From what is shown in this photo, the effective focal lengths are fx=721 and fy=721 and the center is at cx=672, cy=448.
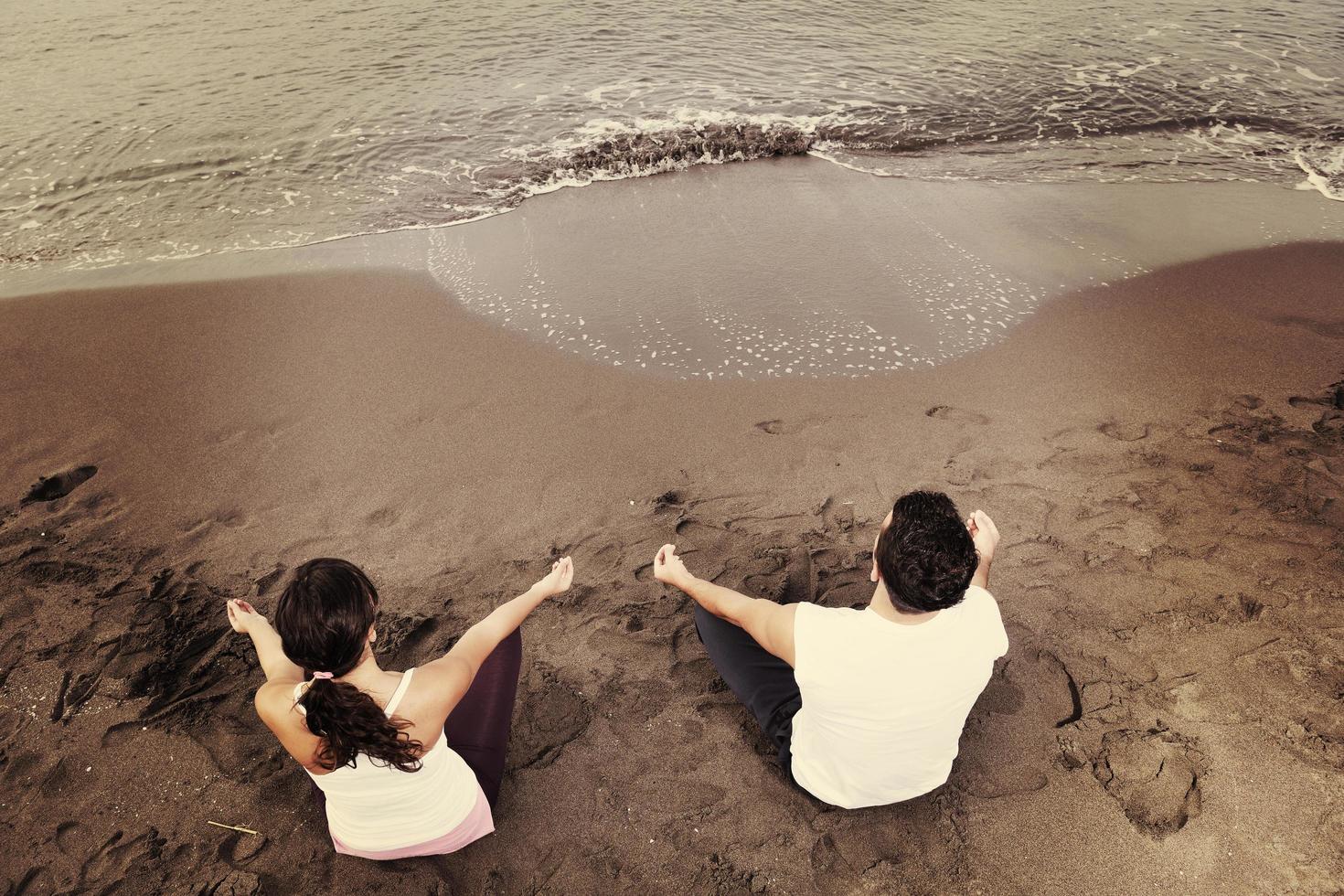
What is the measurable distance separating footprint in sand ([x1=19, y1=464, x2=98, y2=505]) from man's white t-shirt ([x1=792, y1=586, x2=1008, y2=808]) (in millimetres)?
4330

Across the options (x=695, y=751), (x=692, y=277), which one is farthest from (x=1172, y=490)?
(x=692, y=277)

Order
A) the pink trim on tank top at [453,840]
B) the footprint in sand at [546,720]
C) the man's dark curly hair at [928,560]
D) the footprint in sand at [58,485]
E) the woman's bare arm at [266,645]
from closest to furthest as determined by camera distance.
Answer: the man's dark curly hair at [928,560]
the woman's bare arm at [266,645]
the pink trim on tank top at [453,840]
the footprint in sand at [546,720]
the footprint in sand at [58,485]

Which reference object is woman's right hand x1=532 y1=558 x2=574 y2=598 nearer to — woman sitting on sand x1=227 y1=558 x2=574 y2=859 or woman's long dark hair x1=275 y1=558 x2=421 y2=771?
woman sitting on sand x1=227 y1=558 x2=574 y2=859

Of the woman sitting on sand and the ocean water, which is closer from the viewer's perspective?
the woman sitting on sand

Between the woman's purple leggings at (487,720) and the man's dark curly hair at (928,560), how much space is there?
1404mm

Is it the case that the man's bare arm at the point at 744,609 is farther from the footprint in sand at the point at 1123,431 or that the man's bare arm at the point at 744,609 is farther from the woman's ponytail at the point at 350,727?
the footprint in sand at the point at 1123,431

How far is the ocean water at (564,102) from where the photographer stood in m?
7.70

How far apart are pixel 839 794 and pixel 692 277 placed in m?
4.37

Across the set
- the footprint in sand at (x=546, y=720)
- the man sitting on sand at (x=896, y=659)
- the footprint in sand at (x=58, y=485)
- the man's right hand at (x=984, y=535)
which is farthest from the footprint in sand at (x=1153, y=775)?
the footprint in sand at (x=58, y=485)

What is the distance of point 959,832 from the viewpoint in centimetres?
257

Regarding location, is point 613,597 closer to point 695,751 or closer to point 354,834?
point 695,751

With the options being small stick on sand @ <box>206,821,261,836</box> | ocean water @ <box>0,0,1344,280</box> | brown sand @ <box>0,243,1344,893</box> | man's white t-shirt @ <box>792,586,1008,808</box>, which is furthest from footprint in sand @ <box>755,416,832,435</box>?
ocean water @ <box>0,0,1344,280</box>

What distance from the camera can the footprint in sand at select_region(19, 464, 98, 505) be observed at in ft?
13.5

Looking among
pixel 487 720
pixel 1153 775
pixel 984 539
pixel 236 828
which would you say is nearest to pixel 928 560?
pixel 984 539
